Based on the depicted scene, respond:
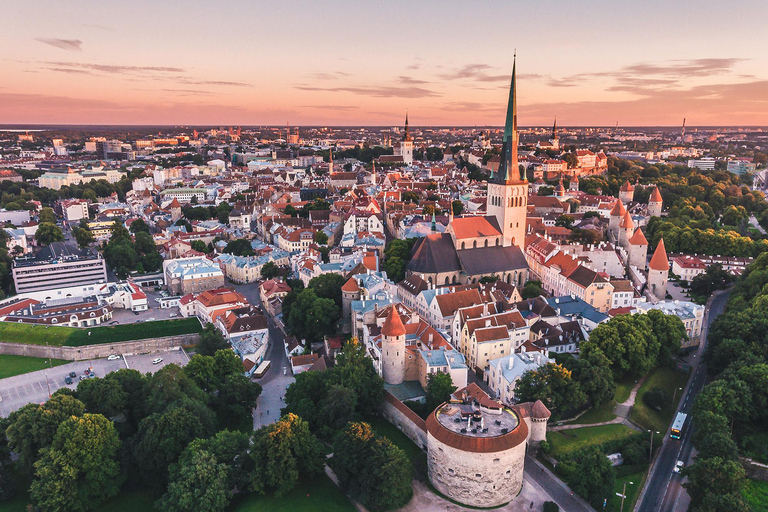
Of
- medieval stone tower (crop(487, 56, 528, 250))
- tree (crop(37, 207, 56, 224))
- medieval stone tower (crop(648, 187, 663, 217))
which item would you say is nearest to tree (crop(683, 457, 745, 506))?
medieval stone tower (crop(487, 56, 528, 250))

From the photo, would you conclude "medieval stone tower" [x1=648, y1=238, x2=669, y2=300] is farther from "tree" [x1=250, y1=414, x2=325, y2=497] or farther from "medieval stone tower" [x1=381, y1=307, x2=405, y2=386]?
"tree" [x1=250, y1=414, x2=325, y2=497]

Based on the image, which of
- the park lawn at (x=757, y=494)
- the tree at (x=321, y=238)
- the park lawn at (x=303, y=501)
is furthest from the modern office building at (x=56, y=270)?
the park lawn at (x=757, y=494)

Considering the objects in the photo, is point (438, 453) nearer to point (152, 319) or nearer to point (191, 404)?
point (191, 404)

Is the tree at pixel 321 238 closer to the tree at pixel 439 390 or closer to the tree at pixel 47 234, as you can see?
the tree at pixel 439 390

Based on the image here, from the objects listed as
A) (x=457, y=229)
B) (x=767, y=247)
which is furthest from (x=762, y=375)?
(x=767, y=247)

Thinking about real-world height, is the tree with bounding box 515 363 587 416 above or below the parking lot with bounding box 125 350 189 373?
above
